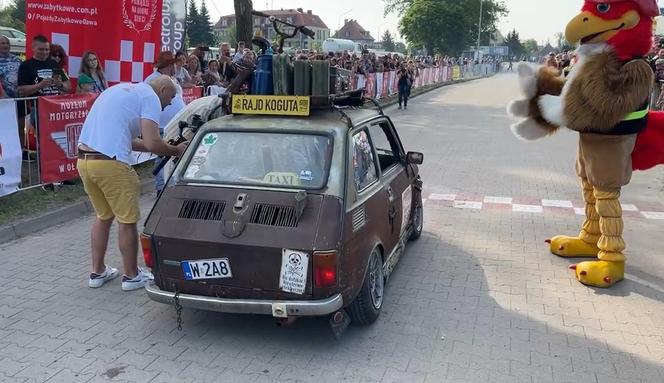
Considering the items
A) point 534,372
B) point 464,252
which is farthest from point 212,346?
point 464,252

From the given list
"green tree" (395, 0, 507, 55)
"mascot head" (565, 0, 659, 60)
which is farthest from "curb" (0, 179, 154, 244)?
"green tree" (395, 0, 507, 55)

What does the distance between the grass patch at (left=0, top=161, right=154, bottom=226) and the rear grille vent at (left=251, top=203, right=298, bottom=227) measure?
12.5ft

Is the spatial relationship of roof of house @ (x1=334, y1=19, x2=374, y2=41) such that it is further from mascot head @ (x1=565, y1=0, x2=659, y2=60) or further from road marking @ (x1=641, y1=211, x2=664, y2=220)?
mascot head @ (x1=565, y1=0, x2=659, y2=60)

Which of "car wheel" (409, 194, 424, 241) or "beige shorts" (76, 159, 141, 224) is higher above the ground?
"beige shorts" (76, 159, 141, 224)

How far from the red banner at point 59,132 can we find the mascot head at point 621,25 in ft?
19.6

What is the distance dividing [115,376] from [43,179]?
4.62 metres

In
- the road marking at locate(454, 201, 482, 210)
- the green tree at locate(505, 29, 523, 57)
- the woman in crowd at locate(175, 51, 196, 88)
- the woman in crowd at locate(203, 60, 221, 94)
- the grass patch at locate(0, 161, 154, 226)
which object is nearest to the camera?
the grass patch at locate(0, 161, 154, 226)

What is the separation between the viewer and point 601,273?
16.8 feet

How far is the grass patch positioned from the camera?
6.62 meters

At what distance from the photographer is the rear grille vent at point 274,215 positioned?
12.5 feet

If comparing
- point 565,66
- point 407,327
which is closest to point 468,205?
point 565,66

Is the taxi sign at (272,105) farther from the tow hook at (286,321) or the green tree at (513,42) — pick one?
the green tree at (513,42)

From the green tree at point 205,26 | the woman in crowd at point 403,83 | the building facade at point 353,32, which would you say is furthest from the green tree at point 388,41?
the woman in crowd at point 403,83

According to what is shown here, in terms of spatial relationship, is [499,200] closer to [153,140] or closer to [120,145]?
[153,140]
